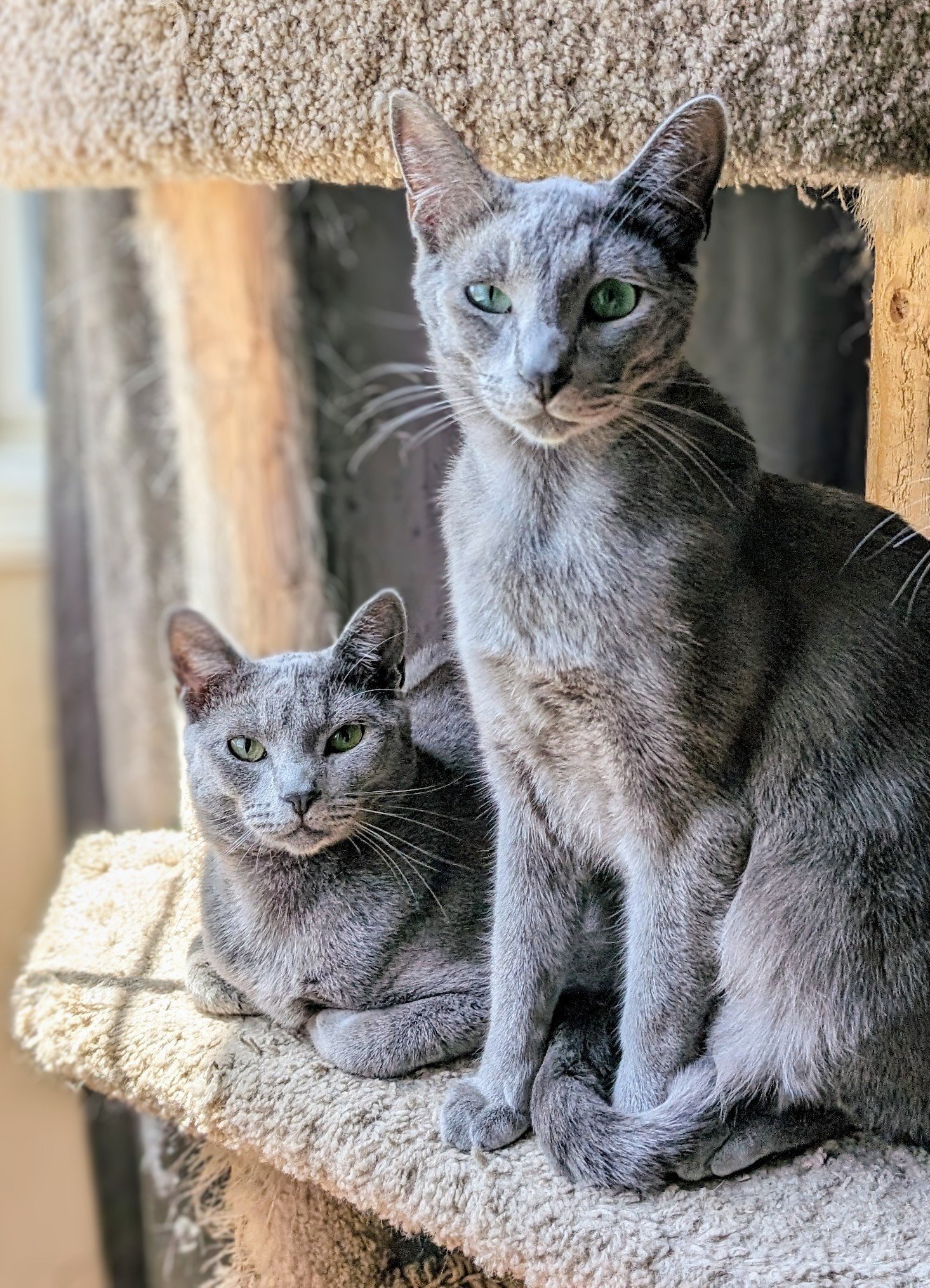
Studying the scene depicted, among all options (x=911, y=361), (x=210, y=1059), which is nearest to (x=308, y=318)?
(x=911, y=361)

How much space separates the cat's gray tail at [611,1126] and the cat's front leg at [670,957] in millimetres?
13

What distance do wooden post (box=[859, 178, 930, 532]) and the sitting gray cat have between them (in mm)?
390

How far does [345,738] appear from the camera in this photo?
90 cm

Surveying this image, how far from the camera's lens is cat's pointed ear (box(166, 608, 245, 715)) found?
2.93ft

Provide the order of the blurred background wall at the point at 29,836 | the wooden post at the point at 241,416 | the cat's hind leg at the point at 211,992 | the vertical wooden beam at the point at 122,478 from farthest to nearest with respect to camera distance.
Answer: the blurred background wall at the point at 29,836, the vertical wooden beam at the point at 122,478, the wooden post at the point at 241,416, the cat's hind leg at the point at 211,992

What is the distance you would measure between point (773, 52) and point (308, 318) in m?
1.01

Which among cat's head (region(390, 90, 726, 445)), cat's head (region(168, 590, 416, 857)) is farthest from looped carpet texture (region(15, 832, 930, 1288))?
cat's head (region(390, 90, 726, 445))

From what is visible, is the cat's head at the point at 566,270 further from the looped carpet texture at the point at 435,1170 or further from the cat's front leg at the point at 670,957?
the looped carpet texture at the point at 435,1170

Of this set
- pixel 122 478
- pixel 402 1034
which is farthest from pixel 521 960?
pixel 122 478

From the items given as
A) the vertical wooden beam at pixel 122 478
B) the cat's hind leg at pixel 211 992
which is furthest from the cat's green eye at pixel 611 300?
the vertical wooden beam at pixel 122 478

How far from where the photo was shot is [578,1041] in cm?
88

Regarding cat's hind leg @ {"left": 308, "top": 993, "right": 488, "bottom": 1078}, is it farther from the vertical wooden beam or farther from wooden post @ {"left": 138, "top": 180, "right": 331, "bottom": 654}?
the vertical wooden beam

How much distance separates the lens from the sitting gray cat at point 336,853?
0.89 meters

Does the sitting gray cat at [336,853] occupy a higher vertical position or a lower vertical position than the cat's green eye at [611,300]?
lower
